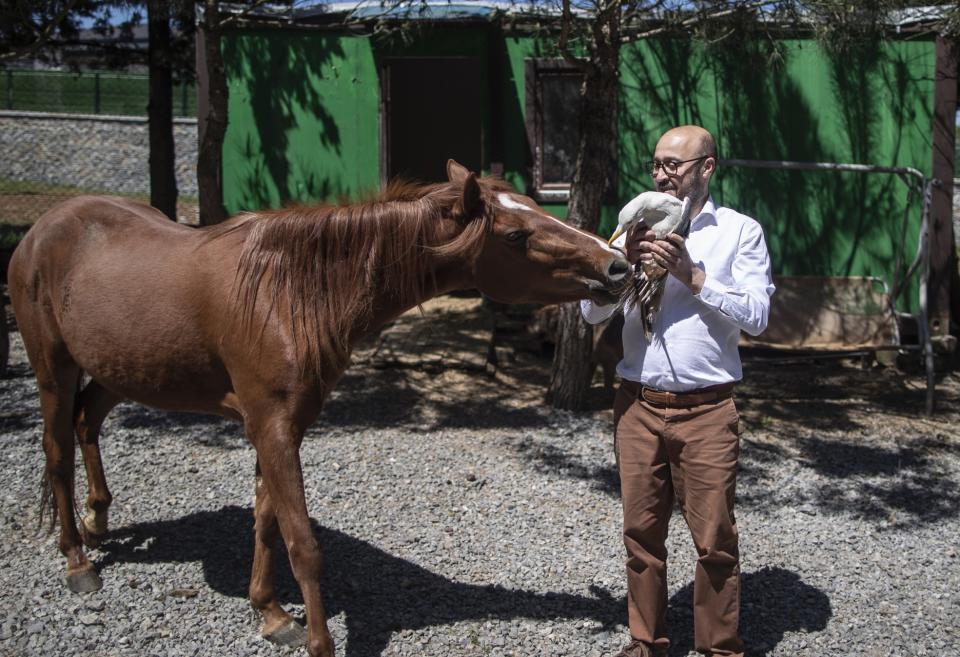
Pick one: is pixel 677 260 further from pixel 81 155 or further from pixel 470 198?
pixel 81 155

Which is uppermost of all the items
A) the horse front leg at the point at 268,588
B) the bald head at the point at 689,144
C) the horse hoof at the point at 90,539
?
the bald head at the point at 689,144

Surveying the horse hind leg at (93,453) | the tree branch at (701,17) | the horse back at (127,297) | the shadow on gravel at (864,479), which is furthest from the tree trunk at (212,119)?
the shadow on gravel at (864,479)

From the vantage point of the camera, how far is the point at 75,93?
87.9 ft

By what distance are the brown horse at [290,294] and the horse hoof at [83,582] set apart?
877 millimetres

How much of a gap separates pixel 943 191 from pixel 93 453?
7963 mm

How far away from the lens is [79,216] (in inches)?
161

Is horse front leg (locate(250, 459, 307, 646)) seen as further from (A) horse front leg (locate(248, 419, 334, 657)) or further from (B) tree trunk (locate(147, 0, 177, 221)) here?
(B) tree trunk (locate(147, 0, 177, 221))

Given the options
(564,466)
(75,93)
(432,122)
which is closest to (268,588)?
(564,466)

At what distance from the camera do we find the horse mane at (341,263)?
10.7ft

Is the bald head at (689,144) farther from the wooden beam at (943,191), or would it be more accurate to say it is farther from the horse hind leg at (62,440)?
the wooden beam at (943,191)

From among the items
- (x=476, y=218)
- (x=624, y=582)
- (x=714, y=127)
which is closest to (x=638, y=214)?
(x=476, y=218)

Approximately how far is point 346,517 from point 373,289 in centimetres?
194

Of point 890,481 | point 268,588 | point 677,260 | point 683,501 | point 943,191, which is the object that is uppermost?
point 943,191

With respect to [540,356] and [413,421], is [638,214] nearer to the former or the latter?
[413,421]
